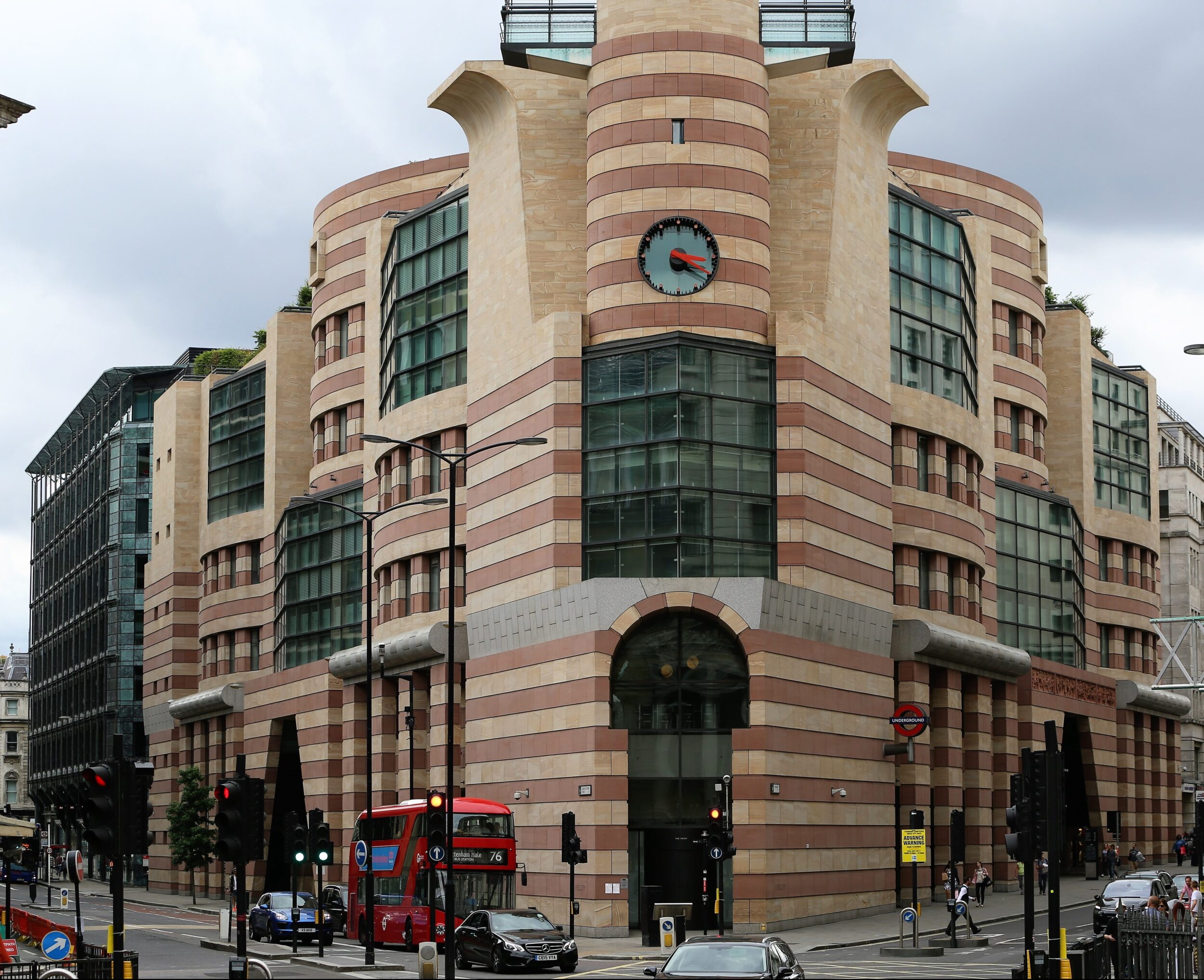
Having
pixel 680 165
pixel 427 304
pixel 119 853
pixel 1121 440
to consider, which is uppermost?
pixel 680 165

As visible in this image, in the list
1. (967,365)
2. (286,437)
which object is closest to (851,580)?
(967,365)

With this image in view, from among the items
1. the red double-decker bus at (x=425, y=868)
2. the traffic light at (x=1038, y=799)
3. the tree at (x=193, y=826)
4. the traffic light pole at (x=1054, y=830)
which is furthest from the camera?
the tree at (x=193, y=826)

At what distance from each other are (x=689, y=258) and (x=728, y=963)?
120 feet

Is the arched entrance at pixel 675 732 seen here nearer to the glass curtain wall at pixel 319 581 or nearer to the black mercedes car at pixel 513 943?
the black mercedes car at pixel 513 943

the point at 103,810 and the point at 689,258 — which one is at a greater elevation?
the point at 689,258

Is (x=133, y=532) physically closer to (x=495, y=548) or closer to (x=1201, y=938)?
(x=495, y=548)

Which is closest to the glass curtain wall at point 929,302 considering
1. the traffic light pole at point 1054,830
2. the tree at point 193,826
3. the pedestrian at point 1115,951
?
the pedestrian at point 1115,951

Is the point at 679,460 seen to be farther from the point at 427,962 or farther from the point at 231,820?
the point at 231,820

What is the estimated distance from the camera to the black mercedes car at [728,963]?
26.6 m

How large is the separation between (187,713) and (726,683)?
5159 centimetres

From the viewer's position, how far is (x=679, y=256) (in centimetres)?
6016

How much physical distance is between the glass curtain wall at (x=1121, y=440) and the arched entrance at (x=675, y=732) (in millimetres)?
Result: 44647

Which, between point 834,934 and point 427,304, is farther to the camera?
point 427,304

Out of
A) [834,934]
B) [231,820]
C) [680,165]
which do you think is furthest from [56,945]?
[680,165]
